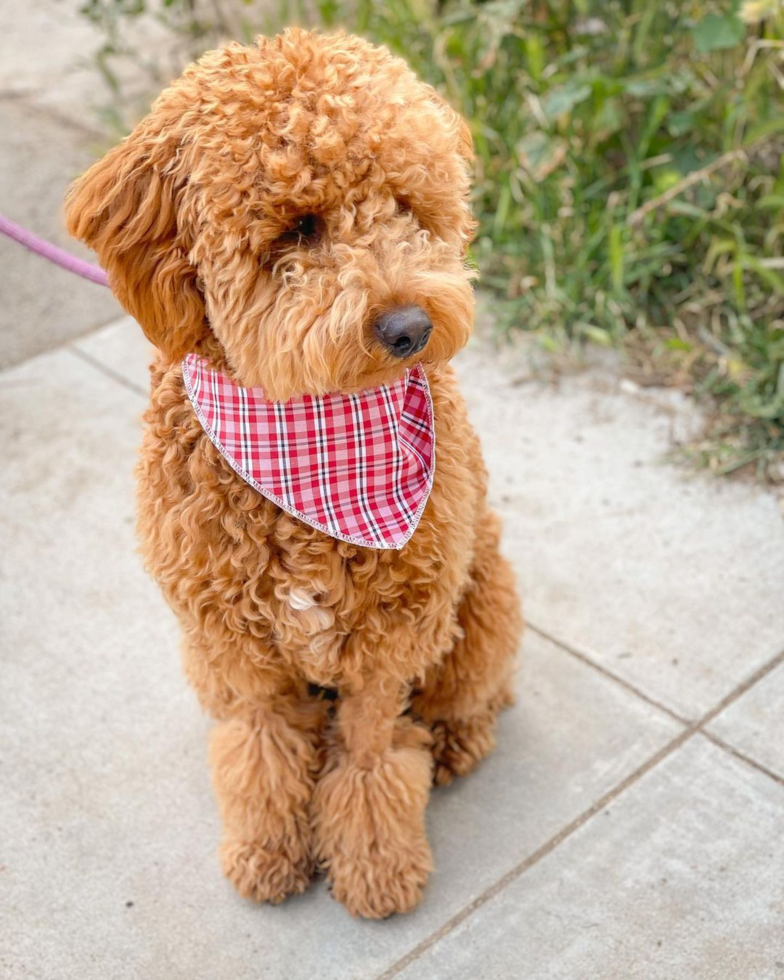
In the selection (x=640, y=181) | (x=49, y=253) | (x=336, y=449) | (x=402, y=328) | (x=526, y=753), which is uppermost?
(x=402, y=328)

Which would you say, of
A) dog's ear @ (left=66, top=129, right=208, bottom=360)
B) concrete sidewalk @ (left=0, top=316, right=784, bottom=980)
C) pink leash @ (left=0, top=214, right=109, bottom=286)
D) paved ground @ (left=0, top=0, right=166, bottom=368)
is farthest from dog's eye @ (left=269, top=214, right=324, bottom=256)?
paved ground @ (left=0, top=0, right=166, bottom=368)

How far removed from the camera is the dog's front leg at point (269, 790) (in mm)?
2455

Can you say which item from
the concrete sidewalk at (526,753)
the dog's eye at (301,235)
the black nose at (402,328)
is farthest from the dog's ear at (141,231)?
the concrete sidewalk at (526,753)

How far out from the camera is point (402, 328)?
5.85 feet

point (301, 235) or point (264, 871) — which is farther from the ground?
point (301, 235)

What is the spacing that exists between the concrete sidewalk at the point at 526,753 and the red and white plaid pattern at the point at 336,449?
89 centimetres

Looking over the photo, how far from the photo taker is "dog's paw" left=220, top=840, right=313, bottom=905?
7.92ft

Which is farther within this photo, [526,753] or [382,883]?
[526,753]

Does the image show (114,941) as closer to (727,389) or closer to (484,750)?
(484,750)

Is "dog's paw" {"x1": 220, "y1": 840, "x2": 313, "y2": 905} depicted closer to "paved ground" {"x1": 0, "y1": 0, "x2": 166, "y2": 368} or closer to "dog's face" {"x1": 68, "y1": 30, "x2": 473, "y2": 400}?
"dog's face" {"x1": 68, "y1": 30, "x2": 473, "y2": 400}

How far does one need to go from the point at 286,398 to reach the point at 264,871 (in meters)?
1.11

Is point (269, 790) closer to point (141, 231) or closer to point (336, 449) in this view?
point (336, 449)

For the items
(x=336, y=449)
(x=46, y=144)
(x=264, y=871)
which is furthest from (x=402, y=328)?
(x=46, y=144)

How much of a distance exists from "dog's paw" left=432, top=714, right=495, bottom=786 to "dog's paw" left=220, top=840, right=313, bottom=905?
398 millimetres
